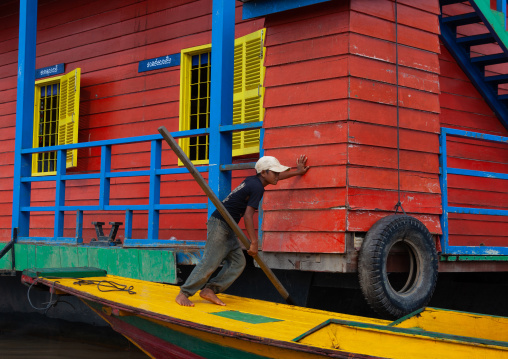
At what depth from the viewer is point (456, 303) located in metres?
8.78

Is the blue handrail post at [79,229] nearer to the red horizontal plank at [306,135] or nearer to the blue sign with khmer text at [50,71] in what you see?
the red horizontal plank at [306,135]

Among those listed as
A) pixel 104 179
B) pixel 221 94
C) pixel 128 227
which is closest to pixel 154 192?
pixel 128 227

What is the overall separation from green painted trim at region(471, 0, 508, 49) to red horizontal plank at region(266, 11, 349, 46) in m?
2.23

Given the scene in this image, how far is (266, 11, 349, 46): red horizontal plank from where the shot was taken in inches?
255

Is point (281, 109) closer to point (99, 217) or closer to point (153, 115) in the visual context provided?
point (153, 115)

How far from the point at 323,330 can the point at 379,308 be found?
50.2 inches

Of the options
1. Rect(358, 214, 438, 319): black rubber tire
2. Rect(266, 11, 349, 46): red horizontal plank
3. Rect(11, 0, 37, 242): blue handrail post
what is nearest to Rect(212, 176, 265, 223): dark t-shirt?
Rect(358, 214, 438, 319): black rubber tire

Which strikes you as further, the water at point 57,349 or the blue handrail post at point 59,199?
the blue handrail post at point 59,199

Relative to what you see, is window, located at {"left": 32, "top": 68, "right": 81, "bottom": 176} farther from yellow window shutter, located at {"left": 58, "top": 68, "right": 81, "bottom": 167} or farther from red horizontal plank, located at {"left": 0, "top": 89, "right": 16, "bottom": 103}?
red horizontal plank, located at {"left": 0, "top": 89, "right": 16, "bottom": 103}

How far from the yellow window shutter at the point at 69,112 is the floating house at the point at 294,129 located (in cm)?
4

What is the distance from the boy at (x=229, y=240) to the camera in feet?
21.0

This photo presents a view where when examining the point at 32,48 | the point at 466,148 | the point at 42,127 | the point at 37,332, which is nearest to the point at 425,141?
the point at 466,148

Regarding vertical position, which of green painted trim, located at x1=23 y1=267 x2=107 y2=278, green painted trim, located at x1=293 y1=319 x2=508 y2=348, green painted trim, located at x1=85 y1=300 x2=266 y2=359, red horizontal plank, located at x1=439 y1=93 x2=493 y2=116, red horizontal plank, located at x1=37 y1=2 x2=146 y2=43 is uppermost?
red horizontal plank, located at x1=37 y1=2 x2=146 y2=43

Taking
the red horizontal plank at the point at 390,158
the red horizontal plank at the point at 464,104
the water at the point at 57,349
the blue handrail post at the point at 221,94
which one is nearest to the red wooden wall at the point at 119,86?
the blue handrail post at the point at 221,94
